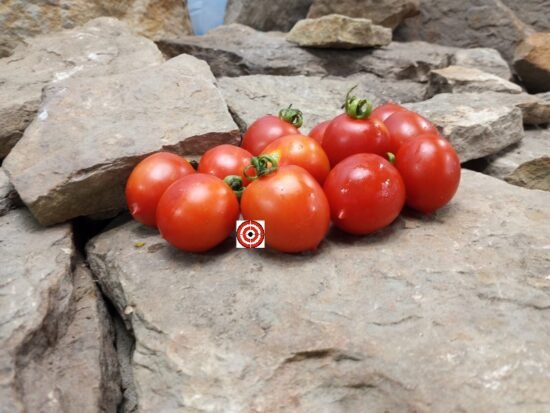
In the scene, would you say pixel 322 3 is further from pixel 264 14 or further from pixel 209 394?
pixel 209 394

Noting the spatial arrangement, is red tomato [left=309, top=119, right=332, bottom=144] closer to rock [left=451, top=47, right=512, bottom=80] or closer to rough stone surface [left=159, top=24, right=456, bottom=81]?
rough stone surface [left=159, top=24, right=456, bottom=81]

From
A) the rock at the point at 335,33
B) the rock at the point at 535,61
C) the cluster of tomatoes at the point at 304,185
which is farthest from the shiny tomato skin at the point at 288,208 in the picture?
the rock at the point at 535,61

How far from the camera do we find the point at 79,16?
8.81 ft

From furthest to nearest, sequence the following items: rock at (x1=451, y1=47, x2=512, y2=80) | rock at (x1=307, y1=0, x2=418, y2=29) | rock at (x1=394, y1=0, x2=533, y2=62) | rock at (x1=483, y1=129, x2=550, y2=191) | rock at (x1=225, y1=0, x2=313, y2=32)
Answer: rock at (x1=225, y1=0, x2=313, y2=32)
rock at (x1=394, y1=0, x2=533, y2=62)
rock at (x1=307, y1=0, x2=418, y2=29)
rock at (x1=451, y1=47, x2=512, y2=80)
rock at (x1=483, y1=129, x2=550, y2=191)

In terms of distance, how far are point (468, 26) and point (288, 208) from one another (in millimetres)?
3180

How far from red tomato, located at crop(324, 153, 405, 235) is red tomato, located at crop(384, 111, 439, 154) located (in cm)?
22

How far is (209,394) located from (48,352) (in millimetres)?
374

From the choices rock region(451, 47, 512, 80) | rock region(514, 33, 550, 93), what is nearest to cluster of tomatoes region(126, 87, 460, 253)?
rock region(451, 47, 512, 80)

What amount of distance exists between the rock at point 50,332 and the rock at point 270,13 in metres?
2.89

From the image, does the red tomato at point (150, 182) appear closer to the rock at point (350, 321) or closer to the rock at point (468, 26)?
the rock at point (350, 321)

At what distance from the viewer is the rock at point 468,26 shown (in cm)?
364

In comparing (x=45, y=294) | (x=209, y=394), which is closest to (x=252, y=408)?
(x=209, y=394)

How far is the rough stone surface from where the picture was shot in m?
2.78

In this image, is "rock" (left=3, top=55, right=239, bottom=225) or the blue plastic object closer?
"rock" (left=3, top=55, right=239, bottom=225)
